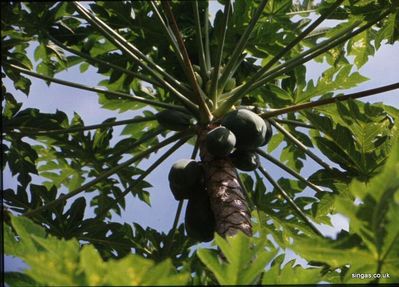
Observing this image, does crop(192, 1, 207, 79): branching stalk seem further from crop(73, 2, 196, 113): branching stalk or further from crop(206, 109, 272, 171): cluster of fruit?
crop(206, 109, 272, 171): cluster of fruit

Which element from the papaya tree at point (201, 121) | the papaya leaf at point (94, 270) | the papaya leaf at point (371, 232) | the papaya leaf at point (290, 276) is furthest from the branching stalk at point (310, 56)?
the papaya leaf at point (94, 270)

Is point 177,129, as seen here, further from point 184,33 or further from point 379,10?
point 379,10

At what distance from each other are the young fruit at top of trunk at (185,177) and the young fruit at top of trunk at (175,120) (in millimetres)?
268

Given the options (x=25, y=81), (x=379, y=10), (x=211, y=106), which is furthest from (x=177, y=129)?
(x=379, y=10)

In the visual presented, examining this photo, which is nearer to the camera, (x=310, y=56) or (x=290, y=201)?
(x=310, y=56)

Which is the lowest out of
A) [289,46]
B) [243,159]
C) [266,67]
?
[243,159]

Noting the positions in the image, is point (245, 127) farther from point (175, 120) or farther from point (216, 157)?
point (175, 120)

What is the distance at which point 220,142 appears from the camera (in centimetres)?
273

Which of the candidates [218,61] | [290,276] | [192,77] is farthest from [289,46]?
[290,276]

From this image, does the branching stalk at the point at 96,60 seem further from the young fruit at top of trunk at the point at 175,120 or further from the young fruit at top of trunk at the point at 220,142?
the young fruit at top of trunk at the point at 220,142

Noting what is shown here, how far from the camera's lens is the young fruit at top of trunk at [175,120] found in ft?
10.4

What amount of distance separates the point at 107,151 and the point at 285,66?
51.8 inches

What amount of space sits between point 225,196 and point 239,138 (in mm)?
405

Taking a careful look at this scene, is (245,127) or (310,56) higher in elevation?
(310,56)
